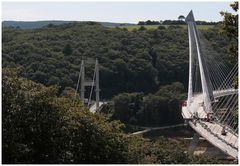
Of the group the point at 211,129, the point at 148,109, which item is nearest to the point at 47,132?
the point at 211,129

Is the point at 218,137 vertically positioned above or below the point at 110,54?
below

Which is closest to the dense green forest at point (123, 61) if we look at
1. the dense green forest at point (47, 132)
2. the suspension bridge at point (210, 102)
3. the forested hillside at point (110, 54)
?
the forested hillside at point (110, 54)

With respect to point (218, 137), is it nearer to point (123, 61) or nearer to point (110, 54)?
point (123, 61)

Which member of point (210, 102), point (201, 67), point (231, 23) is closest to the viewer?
point (231, 23)

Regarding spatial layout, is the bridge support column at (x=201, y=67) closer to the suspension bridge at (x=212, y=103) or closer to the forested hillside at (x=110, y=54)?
the suspension bridge at (x=212, y=103)

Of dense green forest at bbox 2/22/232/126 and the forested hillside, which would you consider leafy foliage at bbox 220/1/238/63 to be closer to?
dense green forest at bbox 2/22/232/126

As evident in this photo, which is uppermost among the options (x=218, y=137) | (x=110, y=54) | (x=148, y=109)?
(x=110, y=54)
